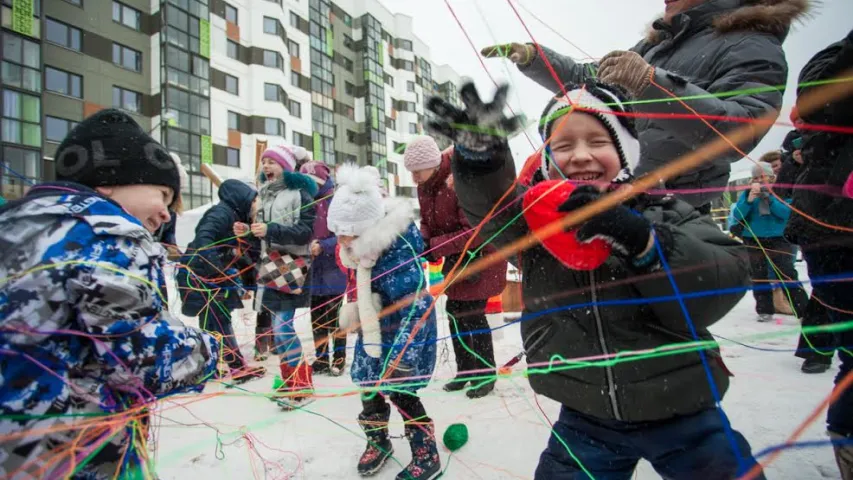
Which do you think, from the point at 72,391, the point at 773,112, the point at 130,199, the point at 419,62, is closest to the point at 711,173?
the point at 773,112

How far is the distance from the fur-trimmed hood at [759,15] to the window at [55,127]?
19492 millimetres

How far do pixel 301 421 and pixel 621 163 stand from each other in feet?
8.37

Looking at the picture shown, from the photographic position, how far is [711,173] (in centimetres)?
169

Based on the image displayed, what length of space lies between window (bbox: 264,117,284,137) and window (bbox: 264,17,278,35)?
4.98 meters

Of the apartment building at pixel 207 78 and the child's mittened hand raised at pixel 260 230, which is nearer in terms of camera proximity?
the child's mittened hand raised at pixel 260 230

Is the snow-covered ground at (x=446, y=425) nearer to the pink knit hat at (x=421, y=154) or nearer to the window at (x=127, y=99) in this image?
the pink knit hat at (x=421, y=154)

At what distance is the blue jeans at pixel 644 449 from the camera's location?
1.14m

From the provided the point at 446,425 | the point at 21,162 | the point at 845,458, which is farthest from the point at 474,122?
the point at 21,162

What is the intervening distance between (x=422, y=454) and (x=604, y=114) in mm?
1758

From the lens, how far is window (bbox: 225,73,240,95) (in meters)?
21.5

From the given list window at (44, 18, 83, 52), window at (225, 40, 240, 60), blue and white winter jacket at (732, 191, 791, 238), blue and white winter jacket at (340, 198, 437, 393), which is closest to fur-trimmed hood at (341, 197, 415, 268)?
blue and white winter jacket at (340, 198, 437, 393)

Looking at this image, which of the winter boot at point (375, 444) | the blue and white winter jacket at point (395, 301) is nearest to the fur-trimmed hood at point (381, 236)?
the blue and white winter jacket at point (395, 301)

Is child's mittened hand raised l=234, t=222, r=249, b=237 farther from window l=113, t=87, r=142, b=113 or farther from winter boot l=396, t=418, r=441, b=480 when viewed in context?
window l=113, t=87, r=142, b=113

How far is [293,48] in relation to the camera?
25.9m
